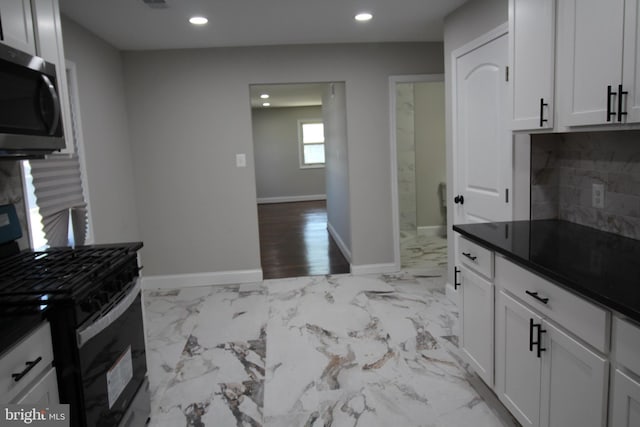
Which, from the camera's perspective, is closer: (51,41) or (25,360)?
(25,360)

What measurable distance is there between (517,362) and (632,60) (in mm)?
1287

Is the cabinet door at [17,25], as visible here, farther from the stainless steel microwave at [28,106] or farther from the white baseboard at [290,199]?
the white baseboard at [290,199]

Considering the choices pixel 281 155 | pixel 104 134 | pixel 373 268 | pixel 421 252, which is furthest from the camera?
pixel 281 155

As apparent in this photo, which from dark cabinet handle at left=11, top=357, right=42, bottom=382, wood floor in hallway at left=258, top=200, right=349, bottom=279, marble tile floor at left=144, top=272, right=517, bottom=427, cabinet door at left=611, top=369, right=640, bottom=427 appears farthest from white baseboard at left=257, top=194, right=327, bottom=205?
cabinet door at left=611, top=369, right=640, bottom=427

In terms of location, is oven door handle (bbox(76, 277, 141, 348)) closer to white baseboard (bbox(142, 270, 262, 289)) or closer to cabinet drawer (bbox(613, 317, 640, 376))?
cabinet drawer (bbox(613, 317, 640, 376))

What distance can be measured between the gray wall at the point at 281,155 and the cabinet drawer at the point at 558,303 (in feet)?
31.7

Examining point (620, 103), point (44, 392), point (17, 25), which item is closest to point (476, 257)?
point (620, 103)

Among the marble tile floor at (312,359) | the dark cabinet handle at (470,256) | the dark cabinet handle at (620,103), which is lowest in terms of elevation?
the marble tile floor at (312,359)

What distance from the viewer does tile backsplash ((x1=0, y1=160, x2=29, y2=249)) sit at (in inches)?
93.2

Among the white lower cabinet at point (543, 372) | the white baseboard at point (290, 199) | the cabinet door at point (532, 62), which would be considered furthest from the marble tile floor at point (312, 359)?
the white baseboard at point (290, 199)

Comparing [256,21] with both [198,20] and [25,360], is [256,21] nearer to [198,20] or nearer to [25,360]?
[198,20]

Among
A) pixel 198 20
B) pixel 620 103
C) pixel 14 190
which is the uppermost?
pixel 198 20

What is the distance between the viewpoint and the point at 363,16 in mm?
3650

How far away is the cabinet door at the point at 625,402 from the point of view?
134 cm
